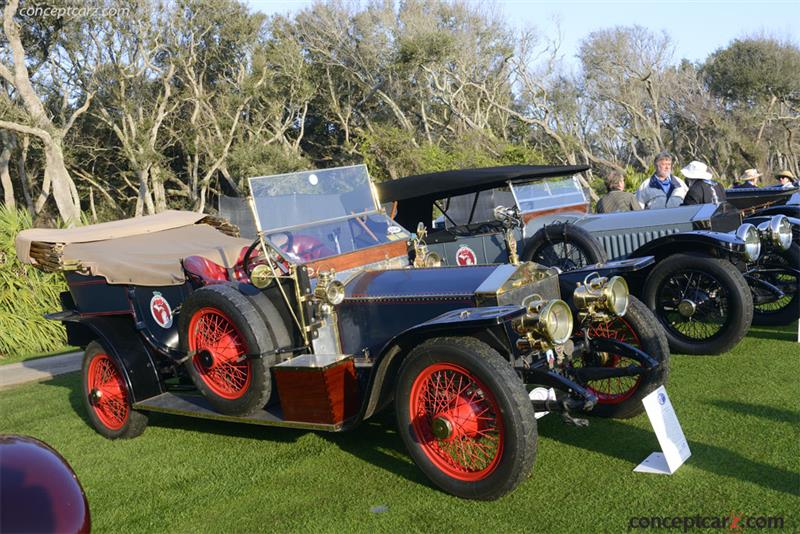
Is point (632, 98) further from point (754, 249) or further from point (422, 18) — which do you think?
point (754, 249)

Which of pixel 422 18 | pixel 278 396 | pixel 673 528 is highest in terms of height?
pixel 422 18

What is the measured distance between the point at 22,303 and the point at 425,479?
8.35 metres

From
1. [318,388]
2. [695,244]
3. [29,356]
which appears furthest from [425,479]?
[29,356]

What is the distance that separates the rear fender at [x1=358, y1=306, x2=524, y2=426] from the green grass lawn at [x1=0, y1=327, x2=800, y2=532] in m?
0.48

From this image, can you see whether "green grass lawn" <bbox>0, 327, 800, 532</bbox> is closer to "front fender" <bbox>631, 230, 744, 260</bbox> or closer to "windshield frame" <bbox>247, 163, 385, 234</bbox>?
"front fender" <bbox>631, 230, 744, 260</bbox>

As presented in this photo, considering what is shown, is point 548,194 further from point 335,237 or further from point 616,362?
point 335,237

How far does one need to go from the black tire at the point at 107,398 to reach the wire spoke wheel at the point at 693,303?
14.2 ft

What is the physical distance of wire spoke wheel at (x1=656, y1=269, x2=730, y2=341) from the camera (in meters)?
5.81

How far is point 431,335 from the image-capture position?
364 centimetres

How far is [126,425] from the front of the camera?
5137 mm

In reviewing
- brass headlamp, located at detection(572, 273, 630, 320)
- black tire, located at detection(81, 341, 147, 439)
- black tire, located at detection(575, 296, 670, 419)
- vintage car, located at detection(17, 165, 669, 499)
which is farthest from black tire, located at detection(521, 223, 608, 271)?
black tire, located at detection(81, 341, 147, 439)

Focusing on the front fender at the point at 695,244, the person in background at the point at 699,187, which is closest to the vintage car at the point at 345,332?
the front fender at the point at 695,244

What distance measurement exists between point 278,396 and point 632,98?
37830 millimetres

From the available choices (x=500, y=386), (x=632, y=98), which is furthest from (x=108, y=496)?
(x=632, y=98)
